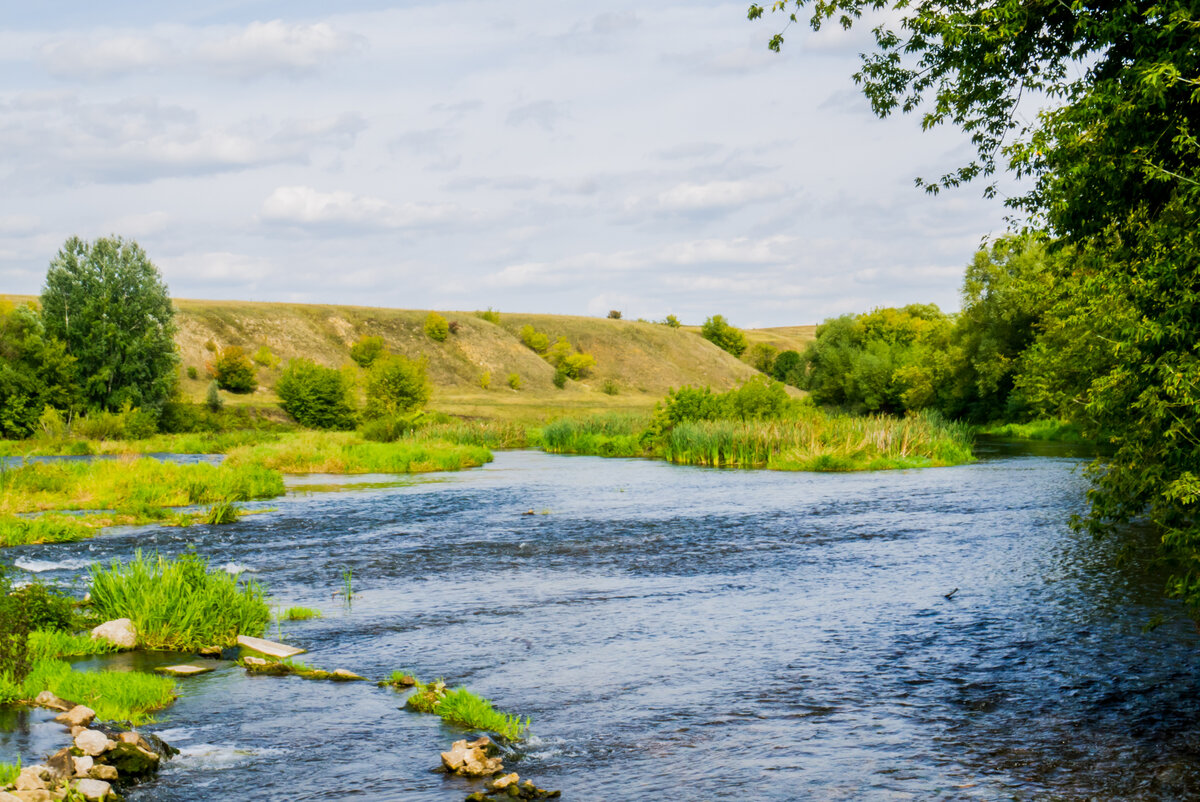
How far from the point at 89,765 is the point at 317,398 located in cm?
7004

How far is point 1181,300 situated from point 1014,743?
4.31 m

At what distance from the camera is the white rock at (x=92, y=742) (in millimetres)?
8164

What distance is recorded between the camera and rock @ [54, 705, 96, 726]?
29.5 feet

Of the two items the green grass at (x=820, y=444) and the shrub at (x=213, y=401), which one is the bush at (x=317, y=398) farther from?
the green grass at (x=820, y=444)

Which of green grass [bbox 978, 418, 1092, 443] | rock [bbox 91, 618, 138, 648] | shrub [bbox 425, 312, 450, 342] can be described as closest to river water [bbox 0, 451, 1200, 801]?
rock [bbox 91, 618, 138, 648]

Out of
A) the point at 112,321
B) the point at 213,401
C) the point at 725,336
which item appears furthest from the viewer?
the point at 725,336

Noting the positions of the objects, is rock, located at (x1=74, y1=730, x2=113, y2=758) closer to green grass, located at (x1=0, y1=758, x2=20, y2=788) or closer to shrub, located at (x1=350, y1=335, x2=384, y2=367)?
green grass, located at (x1=0, y1=758, x2=20, y2=788)

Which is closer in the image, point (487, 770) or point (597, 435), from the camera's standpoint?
point (487, 770)

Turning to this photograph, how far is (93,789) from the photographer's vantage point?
7.57m

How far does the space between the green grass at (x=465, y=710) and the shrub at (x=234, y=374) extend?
90046mm

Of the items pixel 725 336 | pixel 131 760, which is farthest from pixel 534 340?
pixel 131 760

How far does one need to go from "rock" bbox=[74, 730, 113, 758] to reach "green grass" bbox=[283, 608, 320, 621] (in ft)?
21.5

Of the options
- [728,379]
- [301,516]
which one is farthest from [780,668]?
[728,379]

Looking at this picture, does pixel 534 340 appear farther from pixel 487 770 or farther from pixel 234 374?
pixel 487 770
